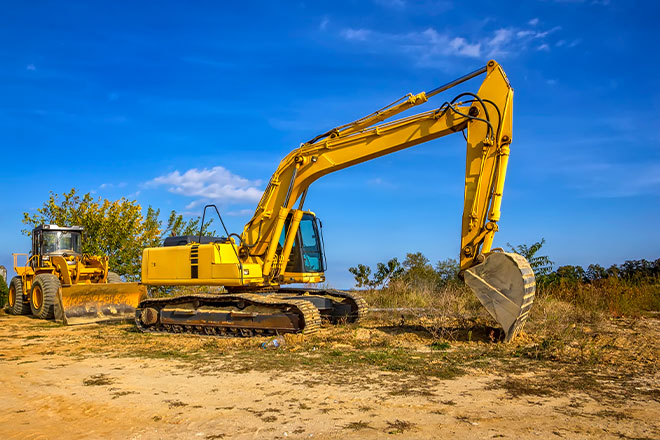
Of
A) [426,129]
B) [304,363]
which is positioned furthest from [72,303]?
[426,129]

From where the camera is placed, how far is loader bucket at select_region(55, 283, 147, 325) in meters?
13.7

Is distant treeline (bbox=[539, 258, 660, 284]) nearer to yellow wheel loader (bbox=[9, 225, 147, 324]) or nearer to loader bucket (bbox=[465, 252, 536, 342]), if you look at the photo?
Result: loader bucket (bbox=[465, 252, 536, 342])

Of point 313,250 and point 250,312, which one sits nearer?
point 250,312

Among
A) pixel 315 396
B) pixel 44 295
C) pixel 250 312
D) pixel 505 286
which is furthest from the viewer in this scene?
pixel 44 295

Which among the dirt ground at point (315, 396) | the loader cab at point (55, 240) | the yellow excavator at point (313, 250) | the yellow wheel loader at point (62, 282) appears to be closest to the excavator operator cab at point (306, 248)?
the yellow excavator at point (313, 250)

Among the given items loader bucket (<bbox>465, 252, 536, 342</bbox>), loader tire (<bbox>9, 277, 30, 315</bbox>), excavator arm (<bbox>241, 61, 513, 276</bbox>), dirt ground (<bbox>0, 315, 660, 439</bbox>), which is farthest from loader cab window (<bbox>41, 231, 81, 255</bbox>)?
loader bucket (<bbox>465, 252, 536, 342</bbox>)

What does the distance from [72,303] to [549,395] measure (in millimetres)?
11987

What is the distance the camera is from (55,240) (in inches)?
724

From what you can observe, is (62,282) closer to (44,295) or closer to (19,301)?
(44,295)

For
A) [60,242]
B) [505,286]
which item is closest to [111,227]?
[60,242]

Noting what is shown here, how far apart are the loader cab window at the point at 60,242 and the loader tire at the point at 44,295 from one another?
132 cm

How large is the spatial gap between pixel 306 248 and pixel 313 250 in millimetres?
218

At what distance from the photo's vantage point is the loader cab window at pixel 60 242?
18281 millimetres

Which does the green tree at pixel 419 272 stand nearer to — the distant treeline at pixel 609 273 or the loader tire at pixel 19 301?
the distant treeline at pixel 609 273
